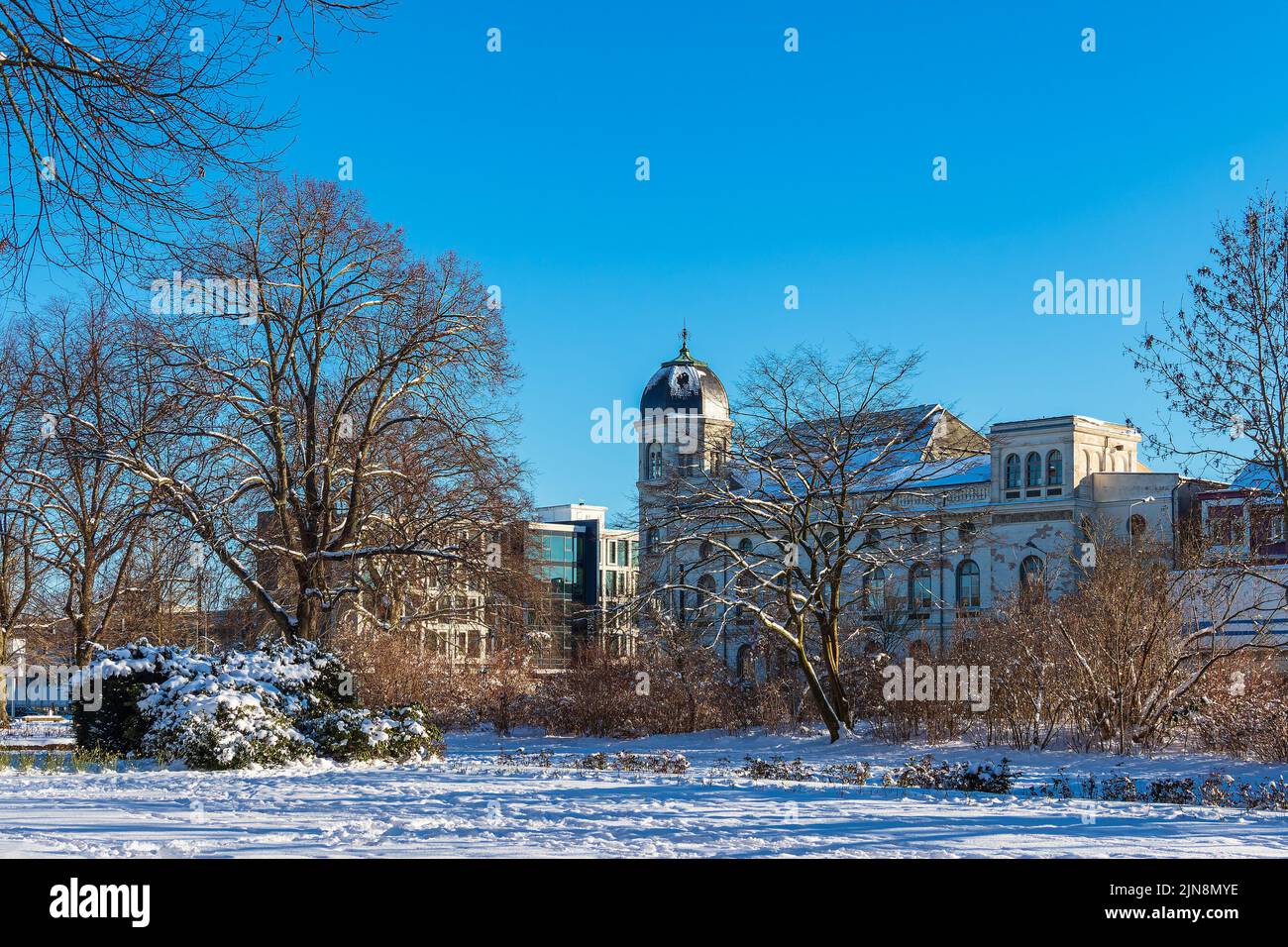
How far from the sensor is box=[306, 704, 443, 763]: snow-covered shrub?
19484 mm

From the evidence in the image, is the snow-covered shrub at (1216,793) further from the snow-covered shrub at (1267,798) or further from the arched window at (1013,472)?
the arched window at (1013,472)

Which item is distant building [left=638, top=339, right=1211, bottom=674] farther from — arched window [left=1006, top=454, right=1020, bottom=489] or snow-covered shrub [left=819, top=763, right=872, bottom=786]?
snow-covered shrub [left=819, top=763, right=872, bottom=786]

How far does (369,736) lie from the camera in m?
19.7

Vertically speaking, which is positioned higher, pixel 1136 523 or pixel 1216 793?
pixel 1136 523

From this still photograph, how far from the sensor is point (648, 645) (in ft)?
108

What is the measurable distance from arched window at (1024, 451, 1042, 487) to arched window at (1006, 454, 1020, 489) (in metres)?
0.38

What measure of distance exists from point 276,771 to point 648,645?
15.9 m

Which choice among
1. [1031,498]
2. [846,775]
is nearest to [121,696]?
[846,775]

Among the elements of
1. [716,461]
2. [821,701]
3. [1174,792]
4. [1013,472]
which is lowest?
[821,701]

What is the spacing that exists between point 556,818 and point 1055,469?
58.9m

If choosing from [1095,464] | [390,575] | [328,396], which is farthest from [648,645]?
[1095,464]

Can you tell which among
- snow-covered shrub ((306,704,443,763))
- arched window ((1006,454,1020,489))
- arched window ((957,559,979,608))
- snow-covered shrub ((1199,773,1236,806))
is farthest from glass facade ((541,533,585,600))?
snow-covered shrub ((1199,773,1236,806))

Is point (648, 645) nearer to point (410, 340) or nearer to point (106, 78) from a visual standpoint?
point (410, 340)

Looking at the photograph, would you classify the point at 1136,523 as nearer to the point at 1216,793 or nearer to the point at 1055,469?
the point at 1055,469
